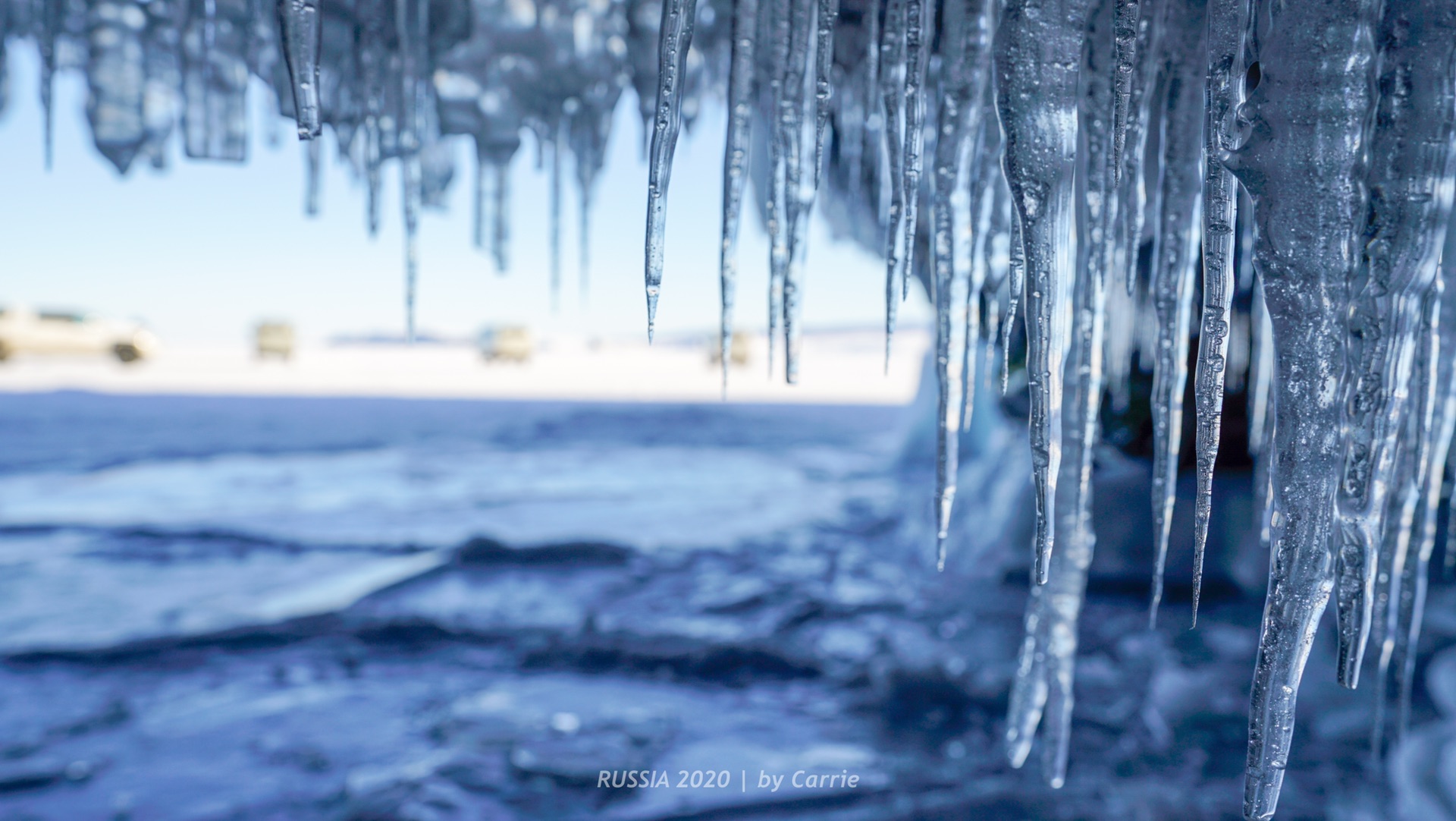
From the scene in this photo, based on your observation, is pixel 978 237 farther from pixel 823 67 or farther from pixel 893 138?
pixel 823 67

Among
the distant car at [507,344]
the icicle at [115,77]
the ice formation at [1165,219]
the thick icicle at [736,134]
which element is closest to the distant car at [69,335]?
the distant car at [507,344]

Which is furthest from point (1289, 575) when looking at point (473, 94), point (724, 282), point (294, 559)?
point (294, 559)

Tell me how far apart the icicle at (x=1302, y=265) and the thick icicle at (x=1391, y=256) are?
3 cm

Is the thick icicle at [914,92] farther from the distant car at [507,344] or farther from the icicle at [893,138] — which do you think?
the distant car at [507,344]

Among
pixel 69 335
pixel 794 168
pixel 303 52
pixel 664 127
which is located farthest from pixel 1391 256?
pixel 69 335

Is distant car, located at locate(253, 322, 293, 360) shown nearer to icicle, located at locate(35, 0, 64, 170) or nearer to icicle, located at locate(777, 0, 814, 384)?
icicle, located at locate(35, 0, 64, 170)

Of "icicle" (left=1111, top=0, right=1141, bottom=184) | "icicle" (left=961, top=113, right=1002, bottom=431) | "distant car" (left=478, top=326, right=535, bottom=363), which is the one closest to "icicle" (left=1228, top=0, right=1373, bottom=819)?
"icicle" (left=1111, top=0, right=1141, bottom=184)

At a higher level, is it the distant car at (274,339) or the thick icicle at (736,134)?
the thick icicle at (736,134)

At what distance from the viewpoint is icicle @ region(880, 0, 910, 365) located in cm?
120

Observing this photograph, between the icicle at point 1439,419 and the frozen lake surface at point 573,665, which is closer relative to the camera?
the icicle at point 1439,419

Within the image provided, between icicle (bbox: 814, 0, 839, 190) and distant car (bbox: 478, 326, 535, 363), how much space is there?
85.0 ft

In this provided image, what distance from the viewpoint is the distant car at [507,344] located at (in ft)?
85.9

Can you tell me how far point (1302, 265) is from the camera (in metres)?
0.93

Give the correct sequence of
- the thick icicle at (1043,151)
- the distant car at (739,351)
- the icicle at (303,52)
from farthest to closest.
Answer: the distant car at (739,351)
the icicle at (303,52)
the thick icicle at (1043,151)
